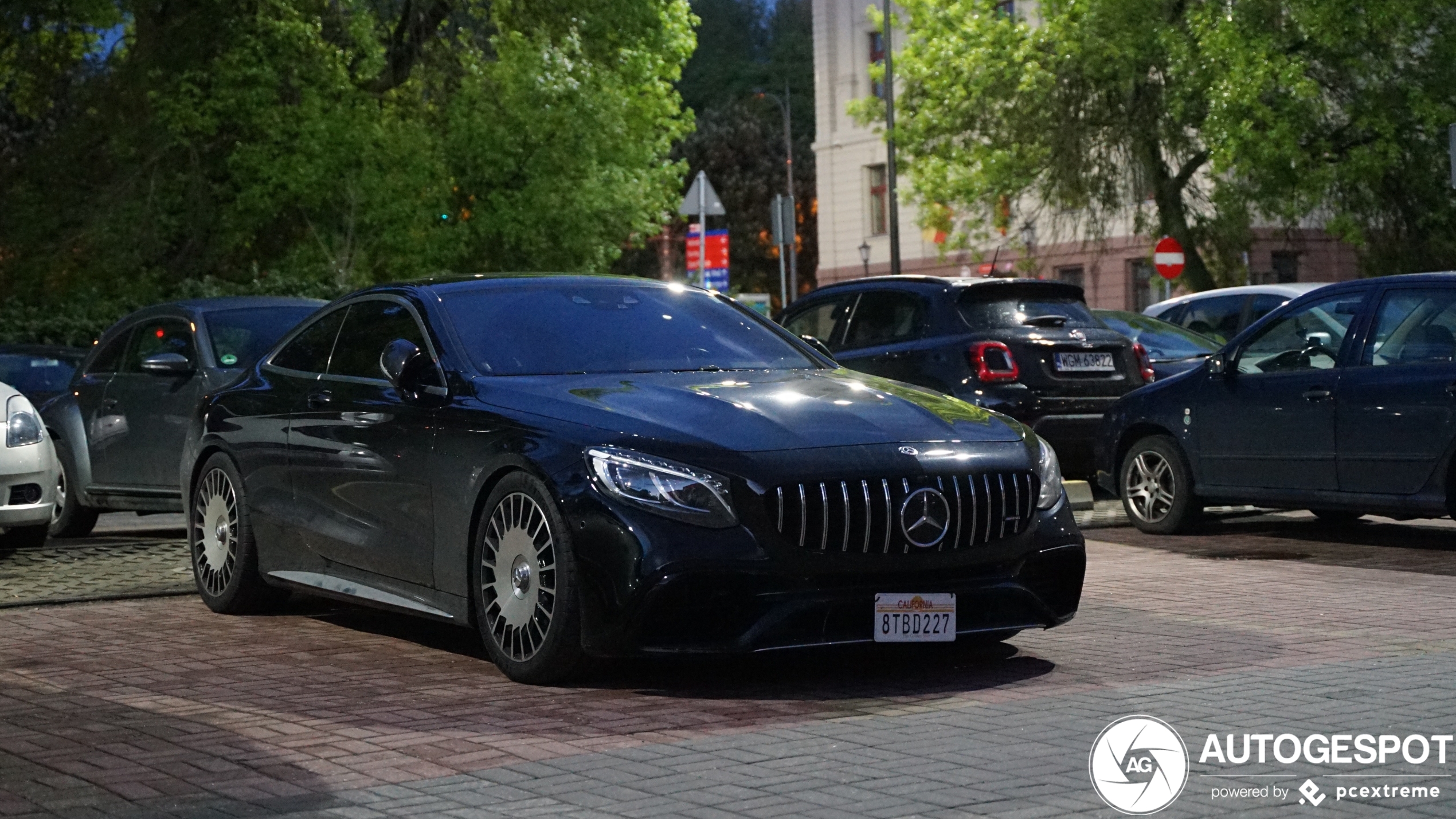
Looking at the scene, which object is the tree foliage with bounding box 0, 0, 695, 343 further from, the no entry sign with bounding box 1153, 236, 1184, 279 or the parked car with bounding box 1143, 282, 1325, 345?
the parked car with bounding box 1143, 282, 1325, 345

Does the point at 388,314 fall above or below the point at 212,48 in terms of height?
below

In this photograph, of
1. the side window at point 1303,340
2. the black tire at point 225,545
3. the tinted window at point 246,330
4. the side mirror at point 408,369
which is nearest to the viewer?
the side mirror at point 408,369

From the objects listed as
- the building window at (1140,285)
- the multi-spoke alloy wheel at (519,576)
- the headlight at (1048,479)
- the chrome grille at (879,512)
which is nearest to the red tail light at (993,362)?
the headlight at (1048,479)

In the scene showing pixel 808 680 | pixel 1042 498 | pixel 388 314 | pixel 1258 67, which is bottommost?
pixel 808 680

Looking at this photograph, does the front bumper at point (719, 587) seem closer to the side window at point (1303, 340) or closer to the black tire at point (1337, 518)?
the side window at point (1303, 340)

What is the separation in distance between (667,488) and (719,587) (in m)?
0.38

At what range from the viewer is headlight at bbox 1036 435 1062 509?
765 centimetres

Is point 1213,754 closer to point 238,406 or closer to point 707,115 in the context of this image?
point 238,406

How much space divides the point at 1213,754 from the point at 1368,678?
152 centimetres

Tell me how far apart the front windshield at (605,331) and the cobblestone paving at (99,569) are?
3058 mm

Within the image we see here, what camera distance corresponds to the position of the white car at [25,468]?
1217 centimetres

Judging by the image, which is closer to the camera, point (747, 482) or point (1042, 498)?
point (747, 482)

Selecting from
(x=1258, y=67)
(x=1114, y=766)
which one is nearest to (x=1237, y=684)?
(x=1114, y=766)

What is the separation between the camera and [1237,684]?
7.01 metres
